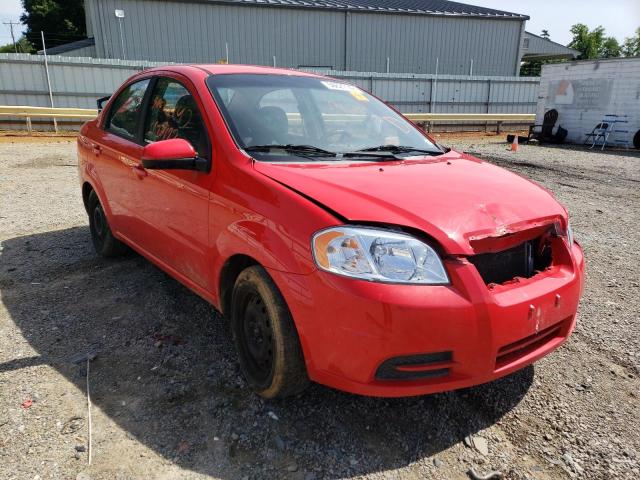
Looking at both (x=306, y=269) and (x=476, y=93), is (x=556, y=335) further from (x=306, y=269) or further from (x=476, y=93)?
(x=476, y=93)

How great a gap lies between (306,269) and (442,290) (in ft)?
1.85

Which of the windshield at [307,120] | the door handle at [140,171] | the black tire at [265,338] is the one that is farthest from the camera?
the door handle at [140,171]

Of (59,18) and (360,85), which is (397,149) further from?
(59,18)

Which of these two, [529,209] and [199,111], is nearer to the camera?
[529,209]

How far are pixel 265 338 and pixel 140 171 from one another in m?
1.72

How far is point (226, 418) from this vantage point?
248 cm

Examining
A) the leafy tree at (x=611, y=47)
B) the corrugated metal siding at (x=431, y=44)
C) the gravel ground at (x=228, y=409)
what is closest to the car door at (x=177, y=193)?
the gravel ground at (x=228, y=409)

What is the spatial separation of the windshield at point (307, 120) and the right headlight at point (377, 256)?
830 mm

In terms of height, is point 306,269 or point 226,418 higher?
point 306,269

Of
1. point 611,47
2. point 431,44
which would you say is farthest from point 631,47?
point 431,44

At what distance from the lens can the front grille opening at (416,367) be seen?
2.05 metres

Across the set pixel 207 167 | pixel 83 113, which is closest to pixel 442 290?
pixel 207 167

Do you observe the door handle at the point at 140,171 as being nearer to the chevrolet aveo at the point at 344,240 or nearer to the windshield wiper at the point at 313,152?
Answer: the chevrolet aveo at the point at 344,240

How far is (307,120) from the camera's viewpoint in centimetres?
319
